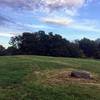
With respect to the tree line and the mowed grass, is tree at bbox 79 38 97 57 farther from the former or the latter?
the mowed grass

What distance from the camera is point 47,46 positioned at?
50.5m

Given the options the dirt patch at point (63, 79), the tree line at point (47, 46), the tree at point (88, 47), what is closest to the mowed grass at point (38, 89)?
the dirt patch at point (63, 79)

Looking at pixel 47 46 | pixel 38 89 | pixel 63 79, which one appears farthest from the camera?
pixel 47 46

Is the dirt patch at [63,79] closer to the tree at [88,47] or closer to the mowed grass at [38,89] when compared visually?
the mowed grass at [38,89]

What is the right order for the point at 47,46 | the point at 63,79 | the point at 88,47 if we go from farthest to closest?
the point at 88,47, the point at 47,46, the point at 63,79

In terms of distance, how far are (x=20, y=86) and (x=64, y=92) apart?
85.5 inches

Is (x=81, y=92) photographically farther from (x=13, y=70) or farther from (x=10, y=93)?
(x=13, y=70)

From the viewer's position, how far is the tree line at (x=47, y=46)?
48.8 meters

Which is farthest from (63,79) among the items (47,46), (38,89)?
(47,46)

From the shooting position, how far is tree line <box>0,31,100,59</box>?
160 feet

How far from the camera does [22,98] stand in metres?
12.1

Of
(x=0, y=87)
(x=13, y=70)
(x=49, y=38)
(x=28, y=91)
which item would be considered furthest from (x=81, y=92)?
(x=49, y=38)

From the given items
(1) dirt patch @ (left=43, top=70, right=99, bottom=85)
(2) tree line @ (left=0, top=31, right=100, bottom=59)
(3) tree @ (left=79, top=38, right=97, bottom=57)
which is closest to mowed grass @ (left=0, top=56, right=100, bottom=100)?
(1) dirt patch @ (left=43, top=70, right=99, bottom=85)

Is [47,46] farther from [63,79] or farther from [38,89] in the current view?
[38,89]
